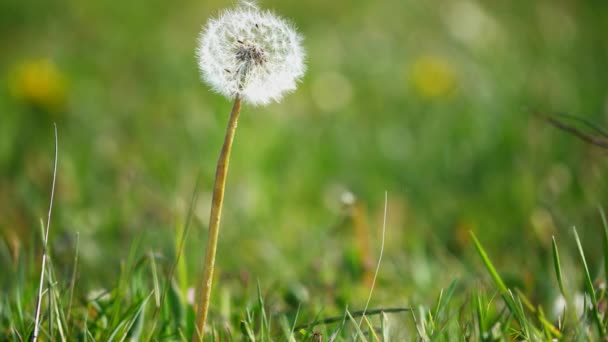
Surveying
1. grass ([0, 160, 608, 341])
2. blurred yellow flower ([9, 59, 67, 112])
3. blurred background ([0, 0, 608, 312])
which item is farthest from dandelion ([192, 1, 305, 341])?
blurred yellow flower ([9, 59, 67, 112])

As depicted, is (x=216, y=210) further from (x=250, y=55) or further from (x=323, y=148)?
(x=323, y=148)

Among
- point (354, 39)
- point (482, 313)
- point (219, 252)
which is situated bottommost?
point (219, 252)

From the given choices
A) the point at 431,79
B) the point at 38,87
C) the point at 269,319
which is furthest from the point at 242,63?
the point at 431,79

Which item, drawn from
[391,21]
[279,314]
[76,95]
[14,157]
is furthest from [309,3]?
[279,314]

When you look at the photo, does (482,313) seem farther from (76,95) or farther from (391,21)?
(391,21)

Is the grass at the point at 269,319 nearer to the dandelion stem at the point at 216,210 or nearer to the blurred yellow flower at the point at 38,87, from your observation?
the dandelion stem at the point at 216,210

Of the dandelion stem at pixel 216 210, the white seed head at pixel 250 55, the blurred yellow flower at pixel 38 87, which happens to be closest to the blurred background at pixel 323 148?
the blurred yellow flower at pixel 38 87
